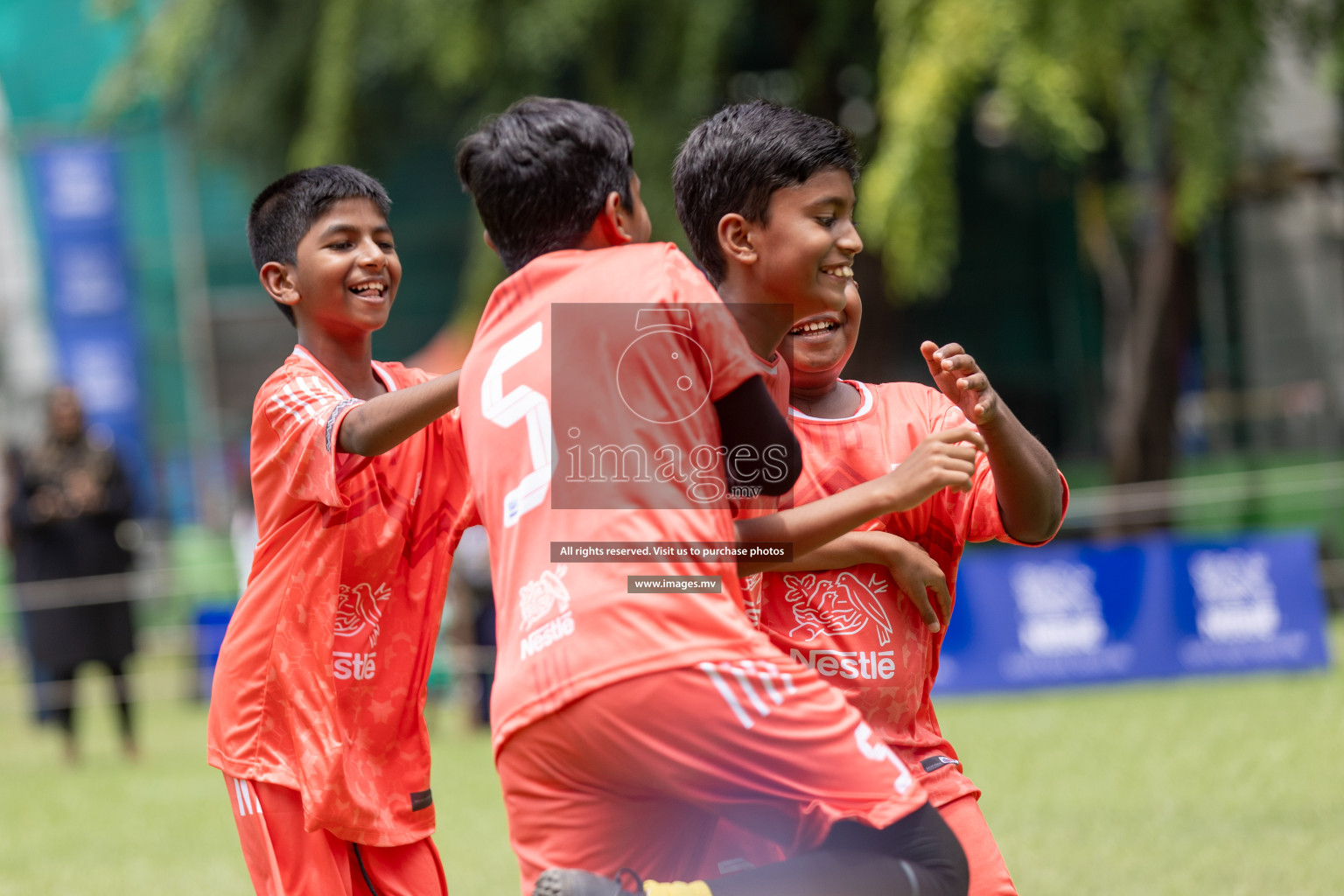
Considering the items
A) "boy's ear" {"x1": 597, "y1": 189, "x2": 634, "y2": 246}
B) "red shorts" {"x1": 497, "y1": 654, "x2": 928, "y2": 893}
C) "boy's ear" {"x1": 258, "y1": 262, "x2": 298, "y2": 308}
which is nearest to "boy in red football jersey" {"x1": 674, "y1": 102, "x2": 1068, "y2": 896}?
"boy's ear" {"x1": 597, "y1": 189, "x2": 634, "y2": 246}

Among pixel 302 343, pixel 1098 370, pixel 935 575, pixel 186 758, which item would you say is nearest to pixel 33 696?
pixel 186 758

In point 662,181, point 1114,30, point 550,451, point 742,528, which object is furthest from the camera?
point 662,181

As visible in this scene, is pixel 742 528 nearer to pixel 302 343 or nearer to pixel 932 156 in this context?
pixel 302 343

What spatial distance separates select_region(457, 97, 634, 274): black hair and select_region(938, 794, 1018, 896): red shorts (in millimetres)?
1221

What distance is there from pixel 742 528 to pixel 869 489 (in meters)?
0.21

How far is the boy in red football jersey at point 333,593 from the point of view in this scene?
2.64 m

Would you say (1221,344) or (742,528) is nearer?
(742,528)

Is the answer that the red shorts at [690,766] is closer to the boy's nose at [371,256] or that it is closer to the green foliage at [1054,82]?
the boy's nose at [371,256]

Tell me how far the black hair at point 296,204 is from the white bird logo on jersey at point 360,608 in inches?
25.0

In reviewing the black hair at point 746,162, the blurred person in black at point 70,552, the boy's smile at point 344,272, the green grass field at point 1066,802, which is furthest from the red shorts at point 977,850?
the blurred person in black at point 70,552

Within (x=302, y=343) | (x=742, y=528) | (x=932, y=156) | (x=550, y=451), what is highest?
(x=932, y=156)

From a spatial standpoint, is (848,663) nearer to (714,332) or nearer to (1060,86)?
(714,332)

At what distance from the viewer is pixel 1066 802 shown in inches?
226

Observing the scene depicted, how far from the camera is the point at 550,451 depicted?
1.99 metres
